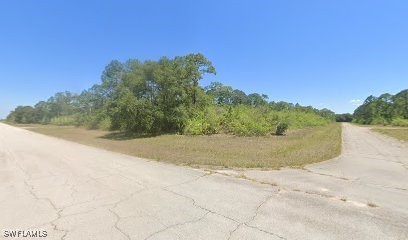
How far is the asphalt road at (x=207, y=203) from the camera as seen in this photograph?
433 centimetres

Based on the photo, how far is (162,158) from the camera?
1209cm

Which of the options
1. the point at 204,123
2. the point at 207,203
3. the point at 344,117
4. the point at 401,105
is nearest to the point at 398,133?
the point at 204,123

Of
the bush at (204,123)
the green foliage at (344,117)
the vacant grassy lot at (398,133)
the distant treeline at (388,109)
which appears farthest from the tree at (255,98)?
the green foliage at (344,117)

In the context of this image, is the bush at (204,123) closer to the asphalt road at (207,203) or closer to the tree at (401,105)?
the asphalt road at (207,203)

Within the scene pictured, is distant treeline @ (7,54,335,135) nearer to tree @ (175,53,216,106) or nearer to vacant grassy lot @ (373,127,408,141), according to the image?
tree @ (175,53,216,106)

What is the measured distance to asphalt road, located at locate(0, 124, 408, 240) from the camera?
4.33m

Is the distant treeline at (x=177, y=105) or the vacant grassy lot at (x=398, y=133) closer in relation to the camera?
the vacant grassy lot at (x=398, y=133)

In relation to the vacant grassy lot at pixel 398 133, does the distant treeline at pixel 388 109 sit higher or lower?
higher

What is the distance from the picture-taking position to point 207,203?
18.6ft

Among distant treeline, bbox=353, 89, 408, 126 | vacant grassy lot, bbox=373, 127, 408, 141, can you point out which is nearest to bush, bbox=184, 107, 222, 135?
vacant grassy lot, bbox=373, 127, 408, 141

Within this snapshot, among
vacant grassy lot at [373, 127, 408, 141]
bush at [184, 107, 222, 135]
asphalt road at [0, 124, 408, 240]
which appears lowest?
asphalt road at [0, 124, 408, 240]

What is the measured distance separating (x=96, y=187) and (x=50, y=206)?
5.06ft

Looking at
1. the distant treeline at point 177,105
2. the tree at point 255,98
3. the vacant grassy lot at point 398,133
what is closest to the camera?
the vacant grassy lot at point 398,133

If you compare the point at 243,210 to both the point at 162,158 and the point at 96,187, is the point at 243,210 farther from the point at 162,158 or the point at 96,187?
the point at 162,158
